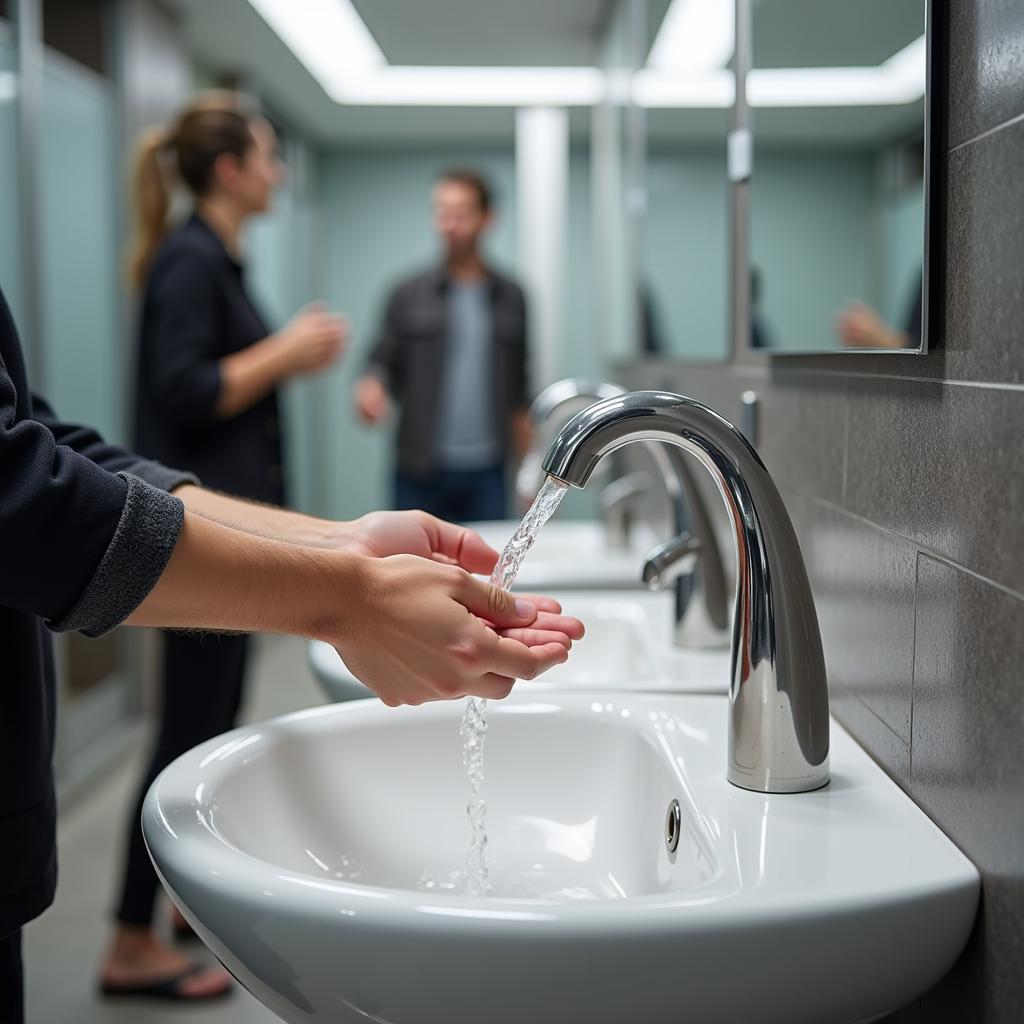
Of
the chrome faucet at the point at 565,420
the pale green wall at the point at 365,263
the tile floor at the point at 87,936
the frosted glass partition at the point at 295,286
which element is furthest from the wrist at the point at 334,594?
the pale green wall at the point at 365,263

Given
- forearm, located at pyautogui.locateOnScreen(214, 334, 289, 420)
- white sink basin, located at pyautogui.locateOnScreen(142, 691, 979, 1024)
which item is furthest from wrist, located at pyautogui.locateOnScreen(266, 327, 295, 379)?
white sink basin, located at pyautogui.locateOnScreen(142, 691, 979, 1024)

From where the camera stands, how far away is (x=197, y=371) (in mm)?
2049

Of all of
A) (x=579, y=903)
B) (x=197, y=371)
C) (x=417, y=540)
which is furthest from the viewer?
(x=197, y=371)

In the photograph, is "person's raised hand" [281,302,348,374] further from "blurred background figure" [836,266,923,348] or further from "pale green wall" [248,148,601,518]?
"pale green wall" [248,148,601,518]

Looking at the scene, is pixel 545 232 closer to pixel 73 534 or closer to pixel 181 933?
pixel 181 933

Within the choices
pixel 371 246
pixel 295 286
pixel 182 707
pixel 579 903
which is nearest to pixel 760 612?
pixel 579 903

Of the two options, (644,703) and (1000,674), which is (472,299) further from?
(1000,674)

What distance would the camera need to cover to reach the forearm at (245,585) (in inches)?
27.8

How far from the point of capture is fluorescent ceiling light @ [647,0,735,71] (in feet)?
4.80

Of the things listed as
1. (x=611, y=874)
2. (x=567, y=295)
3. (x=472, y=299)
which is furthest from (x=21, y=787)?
(x=567, y=295)

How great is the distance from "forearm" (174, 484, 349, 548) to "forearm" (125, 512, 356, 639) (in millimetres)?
260

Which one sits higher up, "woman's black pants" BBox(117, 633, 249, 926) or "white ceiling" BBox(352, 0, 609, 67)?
"white ceiling" BBox(352, 0, 609, 67)

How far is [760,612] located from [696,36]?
1135 millimetres

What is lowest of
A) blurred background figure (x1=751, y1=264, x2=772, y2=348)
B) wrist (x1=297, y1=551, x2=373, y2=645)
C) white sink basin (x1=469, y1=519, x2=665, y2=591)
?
white sink basin (x1=469, y1=519, x2=665, y2=591)
